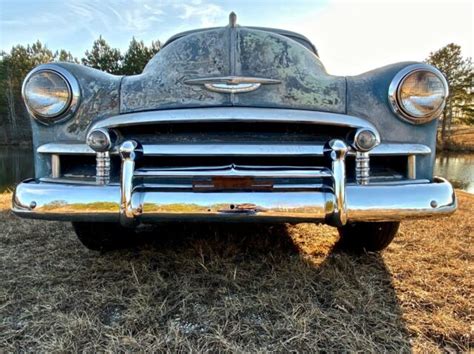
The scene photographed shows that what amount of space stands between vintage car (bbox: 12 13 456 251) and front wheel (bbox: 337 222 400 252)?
535 millimetres

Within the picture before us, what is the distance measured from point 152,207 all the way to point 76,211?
343mm

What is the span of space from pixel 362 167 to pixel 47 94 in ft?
4.95

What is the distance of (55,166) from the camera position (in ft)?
5.35

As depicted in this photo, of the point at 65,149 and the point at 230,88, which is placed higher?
the point at 230,88

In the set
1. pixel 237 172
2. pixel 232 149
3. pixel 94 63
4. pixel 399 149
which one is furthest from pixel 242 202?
pixel 94 63

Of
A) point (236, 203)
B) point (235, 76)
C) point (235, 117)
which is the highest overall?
point (235, 76)

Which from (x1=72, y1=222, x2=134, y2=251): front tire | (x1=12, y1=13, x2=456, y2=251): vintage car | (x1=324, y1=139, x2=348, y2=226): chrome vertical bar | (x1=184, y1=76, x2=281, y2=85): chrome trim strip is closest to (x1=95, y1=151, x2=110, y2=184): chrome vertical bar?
(x1=12, y1=13, x2=456, y2=251): vintage car

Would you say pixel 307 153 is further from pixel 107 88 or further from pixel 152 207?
pixel 107 88

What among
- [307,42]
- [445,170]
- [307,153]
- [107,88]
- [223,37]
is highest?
[307,42]

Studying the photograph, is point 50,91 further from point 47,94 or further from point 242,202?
point 242,202

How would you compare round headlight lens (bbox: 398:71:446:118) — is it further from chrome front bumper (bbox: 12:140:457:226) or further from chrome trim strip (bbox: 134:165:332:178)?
chrome trim strip (bbox: 134:165:332:178)

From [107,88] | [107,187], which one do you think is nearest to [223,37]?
[107,88]

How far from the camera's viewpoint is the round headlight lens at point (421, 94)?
1.55 metres

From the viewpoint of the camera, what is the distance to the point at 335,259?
208 cm
